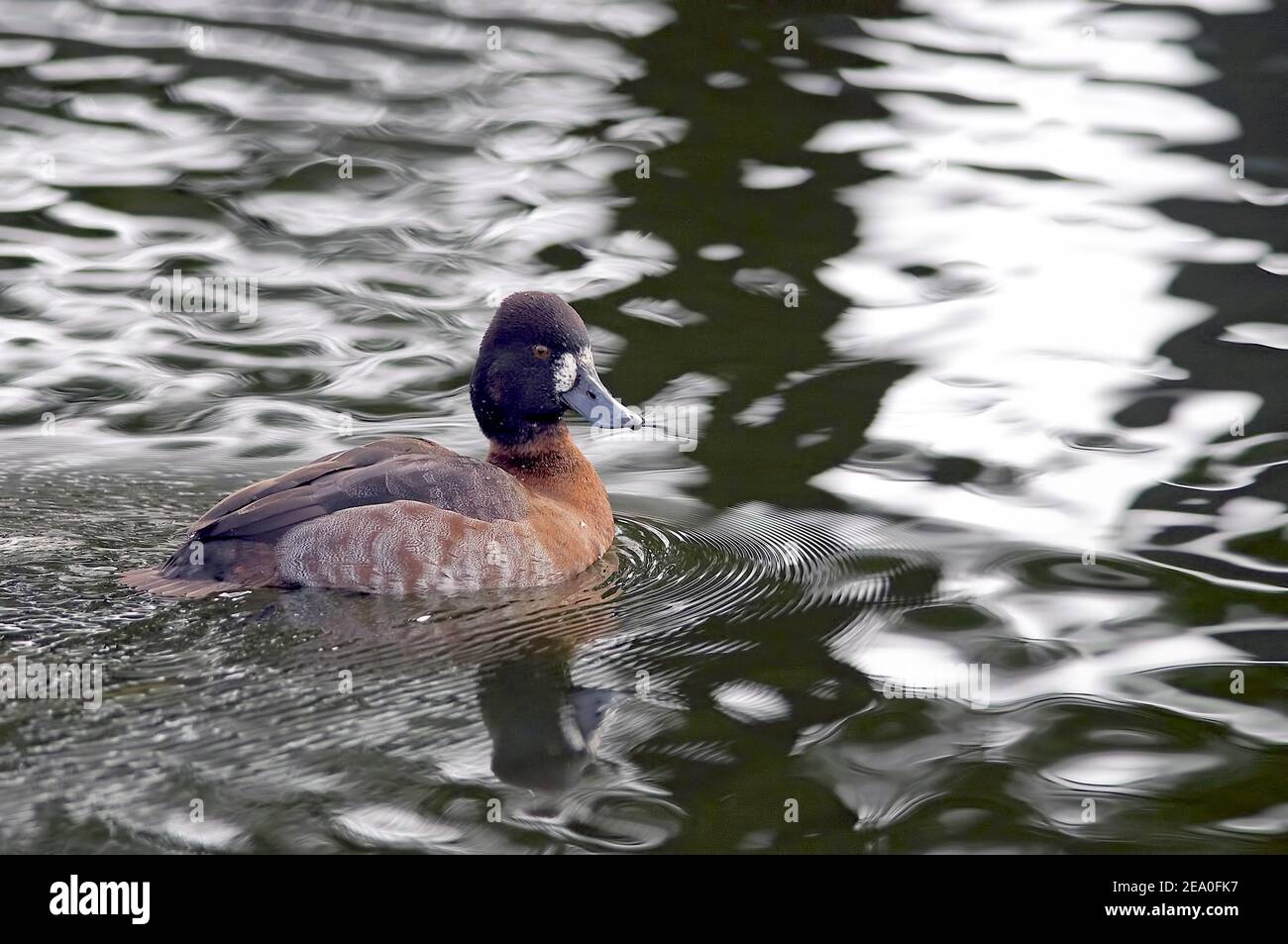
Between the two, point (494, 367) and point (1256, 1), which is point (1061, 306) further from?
point (1256, 1)

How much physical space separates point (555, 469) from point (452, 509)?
2.26 feet

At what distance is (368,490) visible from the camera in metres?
6.88

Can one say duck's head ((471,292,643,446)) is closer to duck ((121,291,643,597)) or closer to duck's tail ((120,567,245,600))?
duck ((121,291,643,597))

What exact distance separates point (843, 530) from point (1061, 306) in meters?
3.24

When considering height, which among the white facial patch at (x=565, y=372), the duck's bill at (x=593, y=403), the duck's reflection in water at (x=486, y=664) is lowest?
the duck's reflection in water at (x=486, y=664)

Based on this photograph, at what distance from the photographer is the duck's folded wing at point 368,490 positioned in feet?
22.3

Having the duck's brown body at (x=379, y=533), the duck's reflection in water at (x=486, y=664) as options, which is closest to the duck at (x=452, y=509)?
the duck's brown body at (x=379, y=533)

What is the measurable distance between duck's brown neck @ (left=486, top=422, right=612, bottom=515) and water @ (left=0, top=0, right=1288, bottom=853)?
0.41 meters

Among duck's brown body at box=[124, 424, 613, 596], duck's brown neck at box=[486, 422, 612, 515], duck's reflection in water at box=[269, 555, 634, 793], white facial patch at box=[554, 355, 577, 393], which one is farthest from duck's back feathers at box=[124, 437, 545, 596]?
white facial patch at box=[554, 355, 577, 393]

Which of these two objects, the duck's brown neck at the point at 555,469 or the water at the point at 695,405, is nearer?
the water at the point at 695,405

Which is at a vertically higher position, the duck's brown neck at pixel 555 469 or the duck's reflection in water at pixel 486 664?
the duck's brown neck at pixel 555 469

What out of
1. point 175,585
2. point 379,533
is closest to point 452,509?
point 379,533

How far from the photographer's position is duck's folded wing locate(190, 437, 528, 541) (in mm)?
6809

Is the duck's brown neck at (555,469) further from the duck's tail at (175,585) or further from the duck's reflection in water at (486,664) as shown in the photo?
the duck's tail at (175,585)
